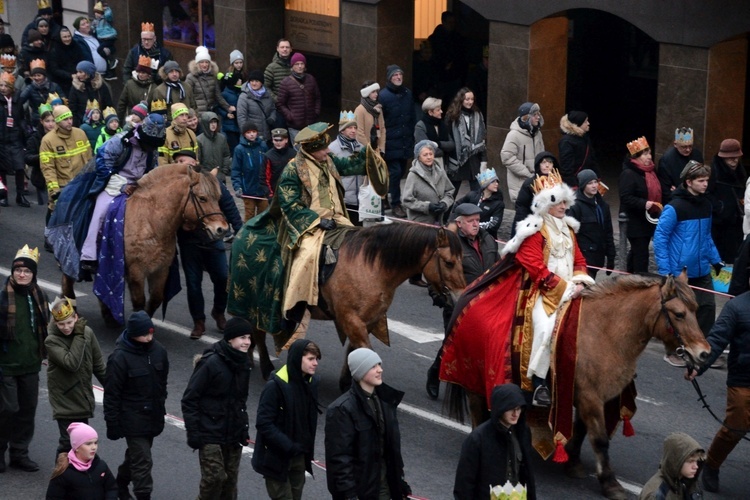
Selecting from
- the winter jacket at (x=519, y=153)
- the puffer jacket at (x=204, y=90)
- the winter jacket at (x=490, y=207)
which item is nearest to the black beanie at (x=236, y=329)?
the winter jacket at (x=490, y=207)

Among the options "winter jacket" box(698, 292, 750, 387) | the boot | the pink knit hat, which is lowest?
the boot

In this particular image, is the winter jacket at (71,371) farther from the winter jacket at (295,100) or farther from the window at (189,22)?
the window at (189,22)

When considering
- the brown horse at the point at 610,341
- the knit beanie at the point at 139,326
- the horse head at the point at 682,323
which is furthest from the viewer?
the brown horse at the point at 610,341

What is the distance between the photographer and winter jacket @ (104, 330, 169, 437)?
9.80 metres

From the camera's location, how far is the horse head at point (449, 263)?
1132 cm

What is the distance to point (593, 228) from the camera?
14344 millimetres

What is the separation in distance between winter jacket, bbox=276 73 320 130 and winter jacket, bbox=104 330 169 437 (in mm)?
10848

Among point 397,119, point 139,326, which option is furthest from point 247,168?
point 139,326

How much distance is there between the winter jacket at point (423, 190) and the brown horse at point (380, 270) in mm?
3785

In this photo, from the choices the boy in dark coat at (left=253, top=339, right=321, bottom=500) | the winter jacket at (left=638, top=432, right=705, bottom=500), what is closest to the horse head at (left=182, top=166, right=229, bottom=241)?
the boy in dark coat at (left=253, top=339, right=321, bottom=500)

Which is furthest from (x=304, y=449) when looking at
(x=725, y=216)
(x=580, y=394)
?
(x=725, y=216)

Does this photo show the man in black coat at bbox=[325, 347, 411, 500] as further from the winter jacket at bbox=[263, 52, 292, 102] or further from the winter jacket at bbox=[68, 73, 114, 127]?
the winter jacket at bbox=[68, 73, 114, 127]

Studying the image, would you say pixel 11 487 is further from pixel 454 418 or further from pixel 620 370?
pixel 620 370

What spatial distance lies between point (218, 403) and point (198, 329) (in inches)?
186
